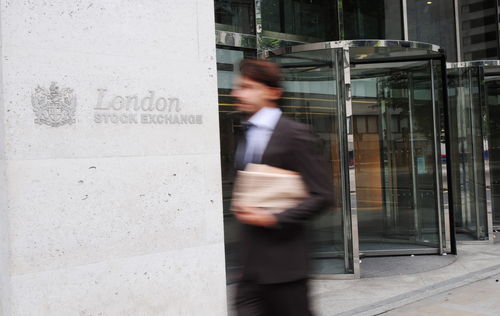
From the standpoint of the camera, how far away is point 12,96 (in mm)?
3973

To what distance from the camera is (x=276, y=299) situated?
2604mm

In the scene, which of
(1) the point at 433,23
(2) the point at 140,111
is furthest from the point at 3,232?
(1) the point at 433,23

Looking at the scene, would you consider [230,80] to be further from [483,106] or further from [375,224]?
[483,106]

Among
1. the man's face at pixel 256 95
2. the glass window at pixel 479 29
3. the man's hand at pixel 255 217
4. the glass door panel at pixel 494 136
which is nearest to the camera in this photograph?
the man's hand at pixel 255 217

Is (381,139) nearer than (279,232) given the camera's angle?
No

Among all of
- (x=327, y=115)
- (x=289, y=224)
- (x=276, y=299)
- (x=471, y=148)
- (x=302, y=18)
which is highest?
(x=302, y=18)

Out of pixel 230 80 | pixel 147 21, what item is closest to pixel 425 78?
pixel 230 80

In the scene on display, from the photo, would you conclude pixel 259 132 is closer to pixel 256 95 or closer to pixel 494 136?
pixel 256 95

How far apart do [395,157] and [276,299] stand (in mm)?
7040

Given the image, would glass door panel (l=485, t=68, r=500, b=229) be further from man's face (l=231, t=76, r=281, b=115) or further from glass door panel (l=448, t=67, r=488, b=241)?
man's face (l=231, t=76, r=281, b=115)

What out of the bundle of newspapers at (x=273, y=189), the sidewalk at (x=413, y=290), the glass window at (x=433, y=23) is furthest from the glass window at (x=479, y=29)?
the bundle of newspapers at (x=273, y=189)

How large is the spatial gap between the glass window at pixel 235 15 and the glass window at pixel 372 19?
1968 mm

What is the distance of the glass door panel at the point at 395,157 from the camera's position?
882 centimetres

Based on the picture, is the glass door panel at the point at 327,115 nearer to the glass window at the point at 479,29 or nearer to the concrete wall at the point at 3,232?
the concrete wall at the point at 3,232
